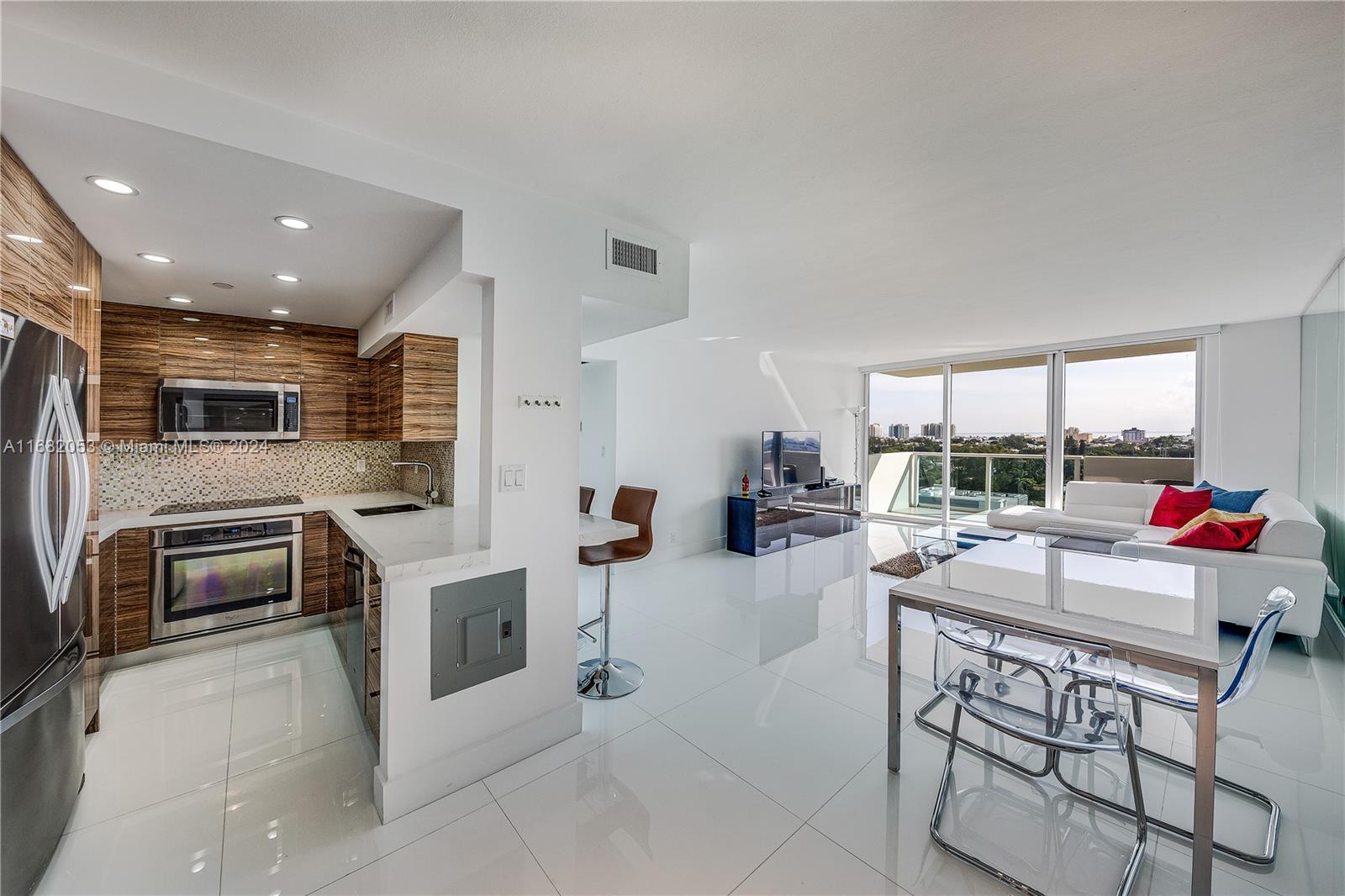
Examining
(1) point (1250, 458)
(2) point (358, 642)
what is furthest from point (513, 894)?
(1) point (1250, 458)

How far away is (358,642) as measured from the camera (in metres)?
2.48

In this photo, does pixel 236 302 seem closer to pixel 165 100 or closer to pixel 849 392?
pixel 165 100

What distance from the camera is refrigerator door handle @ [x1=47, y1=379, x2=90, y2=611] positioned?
5.55ft

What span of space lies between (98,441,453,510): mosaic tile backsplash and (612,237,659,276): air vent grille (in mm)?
1908

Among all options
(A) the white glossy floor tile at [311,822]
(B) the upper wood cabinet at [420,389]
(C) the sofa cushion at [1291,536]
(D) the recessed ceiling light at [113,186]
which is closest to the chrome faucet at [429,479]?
(B) the upper wood cabinet at [420,389]

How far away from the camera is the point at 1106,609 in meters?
1.76

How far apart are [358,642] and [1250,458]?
25.0 ft

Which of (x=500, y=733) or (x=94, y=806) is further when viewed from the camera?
(x=500, y=733)

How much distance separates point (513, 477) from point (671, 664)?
161 cm

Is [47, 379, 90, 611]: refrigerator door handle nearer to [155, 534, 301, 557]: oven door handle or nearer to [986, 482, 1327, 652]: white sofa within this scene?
[155, 534, 301, 557]: oven door handle

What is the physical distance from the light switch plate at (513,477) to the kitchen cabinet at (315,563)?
2.12m

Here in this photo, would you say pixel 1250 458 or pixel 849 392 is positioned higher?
pixel 849 392

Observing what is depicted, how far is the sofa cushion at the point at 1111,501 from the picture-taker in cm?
518

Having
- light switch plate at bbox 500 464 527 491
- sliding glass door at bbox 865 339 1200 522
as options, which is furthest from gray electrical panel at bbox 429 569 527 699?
sliding glass door at bbox 865 339 1200 522
